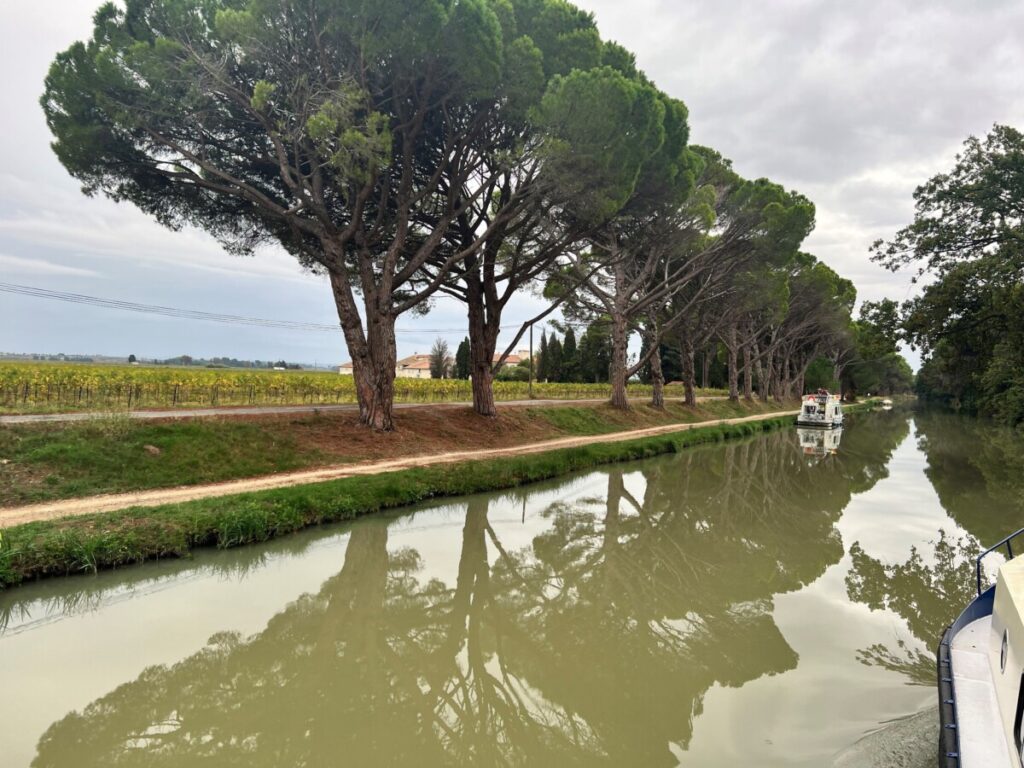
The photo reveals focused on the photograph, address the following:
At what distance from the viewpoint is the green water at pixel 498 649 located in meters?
3.69

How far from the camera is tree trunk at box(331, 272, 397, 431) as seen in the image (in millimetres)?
14492

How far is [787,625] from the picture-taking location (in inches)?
227

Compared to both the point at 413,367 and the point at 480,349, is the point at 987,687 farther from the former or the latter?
the point at 413,367

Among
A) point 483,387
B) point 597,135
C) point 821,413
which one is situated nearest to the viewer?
point 597,135

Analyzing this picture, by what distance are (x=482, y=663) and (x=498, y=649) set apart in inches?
11.9

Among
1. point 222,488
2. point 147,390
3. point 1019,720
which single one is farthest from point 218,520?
point 147,390

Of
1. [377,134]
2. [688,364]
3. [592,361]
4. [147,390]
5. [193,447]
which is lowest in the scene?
[193,447]

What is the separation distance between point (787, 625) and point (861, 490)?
34.6 ft

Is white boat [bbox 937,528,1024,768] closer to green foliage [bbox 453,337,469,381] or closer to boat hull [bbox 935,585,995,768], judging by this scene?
boat hull [bbox 935,585,995,768]

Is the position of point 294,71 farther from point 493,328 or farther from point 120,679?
point 120,679

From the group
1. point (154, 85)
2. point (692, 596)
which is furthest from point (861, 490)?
point (154, 85)

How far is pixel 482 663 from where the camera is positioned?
495 cm

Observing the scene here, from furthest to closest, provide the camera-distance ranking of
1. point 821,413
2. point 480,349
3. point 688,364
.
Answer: point 821,413 → point 688,364 → point 480,349

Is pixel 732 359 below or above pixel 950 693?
above
